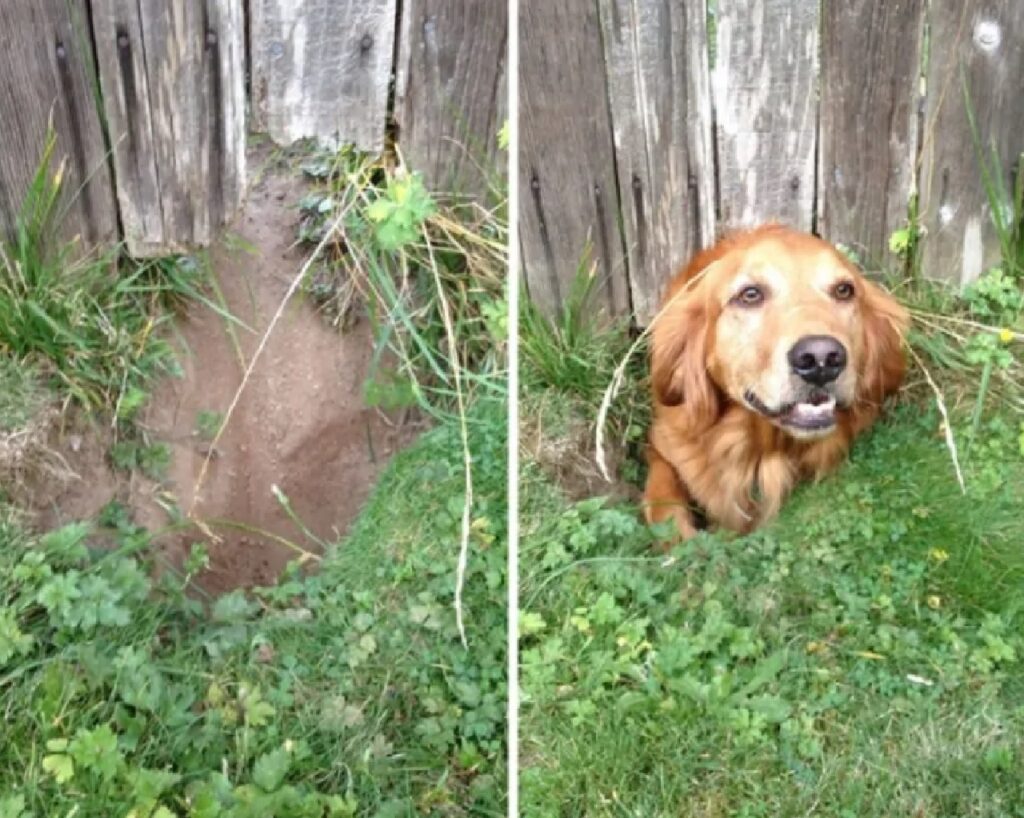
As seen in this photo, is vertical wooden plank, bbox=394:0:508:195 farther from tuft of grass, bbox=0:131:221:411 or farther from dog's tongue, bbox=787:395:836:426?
dog's tongue, bbox=787:395:836:426

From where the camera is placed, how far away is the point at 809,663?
2303mm

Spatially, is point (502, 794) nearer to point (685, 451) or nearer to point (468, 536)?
point (468, 536)

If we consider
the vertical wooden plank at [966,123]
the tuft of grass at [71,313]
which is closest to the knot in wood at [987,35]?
the vertical wooden plank at [966,123]

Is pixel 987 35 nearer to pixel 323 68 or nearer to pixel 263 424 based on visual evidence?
pixel 323 68

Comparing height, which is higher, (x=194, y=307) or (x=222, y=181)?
(x=222, y=181)

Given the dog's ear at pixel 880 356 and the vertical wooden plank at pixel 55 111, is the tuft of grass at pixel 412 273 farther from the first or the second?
the dog's ear at pixel 880 356

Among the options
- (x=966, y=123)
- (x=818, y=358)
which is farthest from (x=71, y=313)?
(x=966, y=123)

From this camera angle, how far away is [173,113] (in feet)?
9.22

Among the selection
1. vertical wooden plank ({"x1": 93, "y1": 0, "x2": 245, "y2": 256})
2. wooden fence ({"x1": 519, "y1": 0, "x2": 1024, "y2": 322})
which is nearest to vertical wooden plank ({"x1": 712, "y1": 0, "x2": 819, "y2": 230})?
wooden fence ({"x1": 519, "y1": 0, "x2": 1024, "y2": 322})

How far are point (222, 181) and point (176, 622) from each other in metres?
0.84

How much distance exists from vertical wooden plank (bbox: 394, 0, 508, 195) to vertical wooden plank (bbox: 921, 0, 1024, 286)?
2.63 ft

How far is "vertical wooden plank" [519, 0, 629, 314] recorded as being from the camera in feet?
9.00

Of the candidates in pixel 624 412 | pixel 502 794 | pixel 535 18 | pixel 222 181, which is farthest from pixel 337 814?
pixel 535 18

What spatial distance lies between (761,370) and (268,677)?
3.40 ft
